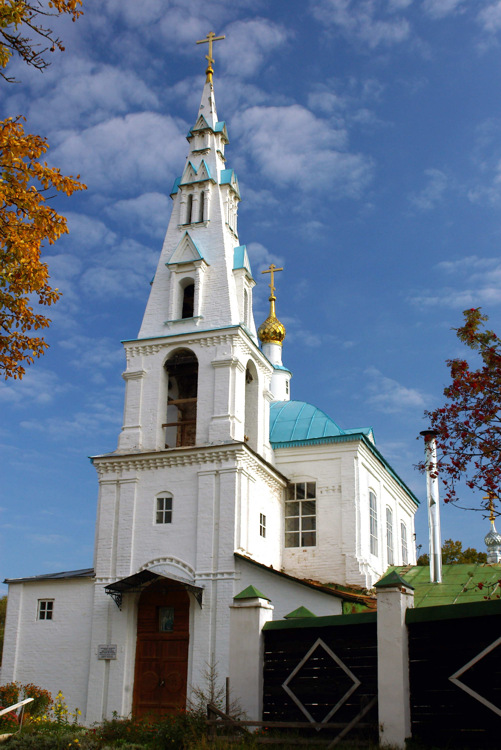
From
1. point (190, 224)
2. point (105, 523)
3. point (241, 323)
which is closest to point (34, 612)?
point (105, 523)

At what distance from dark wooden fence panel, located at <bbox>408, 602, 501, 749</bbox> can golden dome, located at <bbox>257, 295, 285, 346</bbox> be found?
23405 mm

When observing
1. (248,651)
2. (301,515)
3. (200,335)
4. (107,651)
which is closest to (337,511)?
(301,515)

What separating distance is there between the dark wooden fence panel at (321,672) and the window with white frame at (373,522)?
13527 millimetres

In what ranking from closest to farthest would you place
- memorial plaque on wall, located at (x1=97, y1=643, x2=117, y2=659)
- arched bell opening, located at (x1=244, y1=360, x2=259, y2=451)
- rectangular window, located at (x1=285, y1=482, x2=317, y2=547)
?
1. memorial plaque on wall, located at (x1=97, y1=643, x2=117, y2=659)
2. rectangular window, located at (x1=285, y1=482, x2=317, y2=547)
3. arched bell opening, located at (x1=244, y1=360, x2=259, y2=451)

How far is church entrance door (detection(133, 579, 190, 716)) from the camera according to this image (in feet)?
62.1

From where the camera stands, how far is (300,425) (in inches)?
977

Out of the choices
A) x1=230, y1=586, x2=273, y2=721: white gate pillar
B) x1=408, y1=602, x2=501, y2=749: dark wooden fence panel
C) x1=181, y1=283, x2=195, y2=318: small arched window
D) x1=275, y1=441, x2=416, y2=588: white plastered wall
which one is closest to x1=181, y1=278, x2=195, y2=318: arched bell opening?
x1=181, y1=283, x2=195, y2=318: small arched window

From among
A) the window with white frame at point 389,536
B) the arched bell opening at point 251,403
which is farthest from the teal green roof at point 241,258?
the window with white frame at point 389,536

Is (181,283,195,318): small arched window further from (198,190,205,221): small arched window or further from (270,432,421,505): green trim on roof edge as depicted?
(270,432,421,505): green trim on roof edge

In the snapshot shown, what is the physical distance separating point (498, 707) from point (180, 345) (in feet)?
50.6

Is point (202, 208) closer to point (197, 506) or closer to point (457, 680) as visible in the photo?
point (197, 506)

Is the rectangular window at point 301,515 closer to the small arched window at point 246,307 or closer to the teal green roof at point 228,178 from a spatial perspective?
the small arched window at point 246,307

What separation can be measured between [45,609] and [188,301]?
9932 millimetres

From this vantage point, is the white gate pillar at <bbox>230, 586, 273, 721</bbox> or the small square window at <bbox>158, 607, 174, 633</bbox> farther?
the small square window at <bbox>158, 607, 174, 633</bbox>
